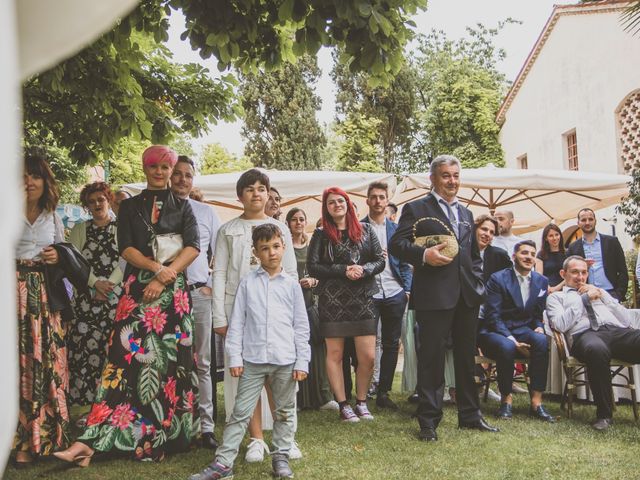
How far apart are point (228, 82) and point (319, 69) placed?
30432 millimetres

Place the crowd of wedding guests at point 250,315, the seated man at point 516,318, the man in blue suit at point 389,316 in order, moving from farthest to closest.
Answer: the man in blue suit at point 389,316 → the seated man at point 516,318 → the crowd of wedding guests at point 250,315

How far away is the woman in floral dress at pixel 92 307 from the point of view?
6.46 m


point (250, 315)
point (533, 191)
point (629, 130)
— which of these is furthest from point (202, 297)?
point (629, 130)

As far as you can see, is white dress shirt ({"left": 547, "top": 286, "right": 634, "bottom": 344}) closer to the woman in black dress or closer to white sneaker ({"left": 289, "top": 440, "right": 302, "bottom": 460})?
the woman in black dress

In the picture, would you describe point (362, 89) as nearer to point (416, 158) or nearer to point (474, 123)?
point (416, 158)

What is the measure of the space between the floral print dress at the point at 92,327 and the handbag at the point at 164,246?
4.81 ft

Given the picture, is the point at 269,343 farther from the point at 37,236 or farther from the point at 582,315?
the point at 582,315

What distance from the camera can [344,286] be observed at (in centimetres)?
693

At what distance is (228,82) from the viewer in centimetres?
992

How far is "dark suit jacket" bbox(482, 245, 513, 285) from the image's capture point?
322 inches

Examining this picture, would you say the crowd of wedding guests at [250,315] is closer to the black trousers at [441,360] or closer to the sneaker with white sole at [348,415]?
the black trousers at [441,360]

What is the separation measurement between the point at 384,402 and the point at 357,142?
3435 cm

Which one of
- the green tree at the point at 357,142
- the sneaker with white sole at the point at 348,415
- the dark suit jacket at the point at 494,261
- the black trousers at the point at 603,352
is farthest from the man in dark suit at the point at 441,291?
the green tree at the point at 357,142

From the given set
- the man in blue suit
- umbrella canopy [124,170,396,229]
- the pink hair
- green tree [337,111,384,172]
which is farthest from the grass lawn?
green tree [337,111,384,172]
